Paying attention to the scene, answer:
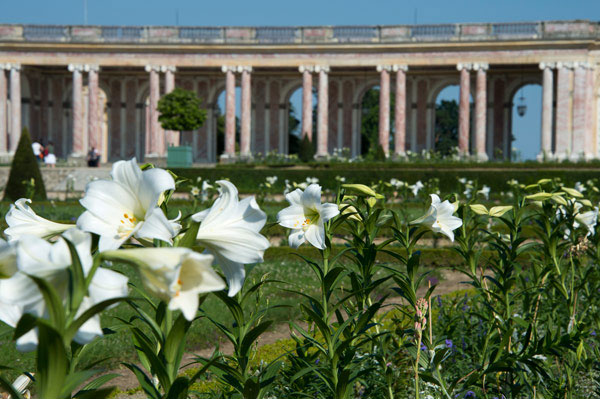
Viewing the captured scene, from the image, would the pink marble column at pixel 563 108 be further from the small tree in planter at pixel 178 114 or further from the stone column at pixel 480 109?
the small tree in planter at pixel 178 114

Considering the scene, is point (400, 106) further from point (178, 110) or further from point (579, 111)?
point (178, 110)

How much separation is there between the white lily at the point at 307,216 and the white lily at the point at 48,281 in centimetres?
140

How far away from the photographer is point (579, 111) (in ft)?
123

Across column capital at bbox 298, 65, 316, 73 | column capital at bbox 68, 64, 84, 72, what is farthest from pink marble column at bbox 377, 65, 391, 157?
column capital at bbox 68, 64, 84, 72

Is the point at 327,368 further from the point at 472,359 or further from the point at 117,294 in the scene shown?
the point at 472,359

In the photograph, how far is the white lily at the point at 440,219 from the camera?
2.92 meters

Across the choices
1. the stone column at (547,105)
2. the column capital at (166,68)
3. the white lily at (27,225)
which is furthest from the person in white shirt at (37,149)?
the white lily at (27,225)

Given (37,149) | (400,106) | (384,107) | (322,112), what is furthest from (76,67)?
(400,106)

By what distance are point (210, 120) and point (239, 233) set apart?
45.0 m

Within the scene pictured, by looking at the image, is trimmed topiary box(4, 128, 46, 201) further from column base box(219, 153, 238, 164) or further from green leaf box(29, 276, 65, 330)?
green leaf box(29, 276, 65, 330)

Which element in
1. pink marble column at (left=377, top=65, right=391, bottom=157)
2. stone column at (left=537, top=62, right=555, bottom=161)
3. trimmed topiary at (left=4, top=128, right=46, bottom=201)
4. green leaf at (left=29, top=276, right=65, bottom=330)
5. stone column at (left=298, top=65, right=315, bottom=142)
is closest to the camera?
green leaf at (left=29, top=276, right=65, bottom=330)

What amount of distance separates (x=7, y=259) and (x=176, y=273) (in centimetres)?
43

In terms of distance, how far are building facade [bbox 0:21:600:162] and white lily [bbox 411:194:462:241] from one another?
109 feet

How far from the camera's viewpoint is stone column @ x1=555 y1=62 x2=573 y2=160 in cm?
3741
